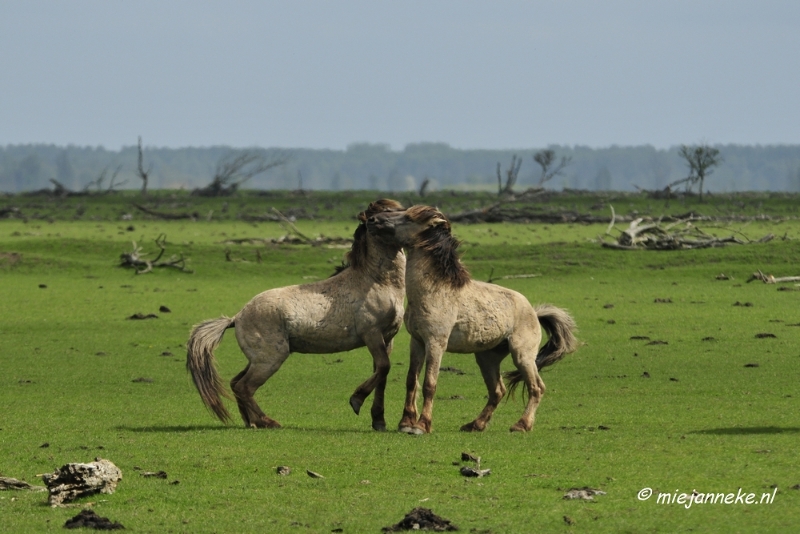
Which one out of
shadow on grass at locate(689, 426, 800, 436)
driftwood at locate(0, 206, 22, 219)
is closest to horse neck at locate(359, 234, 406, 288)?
shadow on grass at locate(689, 426, 800, 436)

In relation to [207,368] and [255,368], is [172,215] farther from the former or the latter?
[255,368]

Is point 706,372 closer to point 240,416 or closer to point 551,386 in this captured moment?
point 551,386

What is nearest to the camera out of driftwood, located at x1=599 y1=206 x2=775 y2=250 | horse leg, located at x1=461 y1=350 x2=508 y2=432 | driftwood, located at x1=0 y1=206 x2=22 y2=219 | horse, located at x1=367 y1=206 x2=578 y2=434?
horse, located at x1=367 y1=206 x2=578 y2=434

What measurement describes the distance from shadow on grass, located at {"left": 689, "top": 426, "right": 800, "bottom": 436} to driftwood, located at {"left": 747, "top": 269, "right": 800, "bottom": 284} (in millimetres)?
18079

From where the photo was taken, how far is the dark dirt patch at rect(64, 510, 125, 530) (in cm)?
784

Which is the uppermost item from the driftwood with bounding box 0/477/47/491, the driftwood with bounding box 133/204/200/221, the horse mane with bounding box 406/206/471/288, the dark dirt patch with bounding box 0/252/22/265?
the horse mane with bounding box 406/206/471/288

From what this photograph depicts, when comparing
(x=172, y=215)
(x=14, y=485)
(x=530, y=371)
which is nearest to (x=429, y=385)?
(x=530, y=371)

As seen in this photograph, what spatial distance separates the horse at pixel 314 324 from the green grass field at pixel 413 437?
0.43m

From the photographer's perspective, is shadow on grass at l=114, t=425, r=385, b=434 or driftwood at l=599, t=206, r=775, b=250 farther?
driftwood at l=599, t=206, r=775, b=250

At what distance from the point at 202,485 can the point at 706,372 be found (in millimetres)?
9044

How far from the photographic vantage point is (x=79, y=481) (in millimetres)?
8672

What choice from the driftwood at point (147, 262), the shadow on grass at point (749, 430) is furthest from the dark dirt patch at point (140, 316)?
the shadow on grass at point (749, 430)

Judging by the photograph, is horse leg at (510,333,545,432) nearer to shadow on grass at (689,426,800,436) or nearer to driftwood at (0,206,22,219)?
shadow on grass at (689,426,800,436)

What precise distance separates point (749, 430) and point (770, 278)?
1854 centimetres
